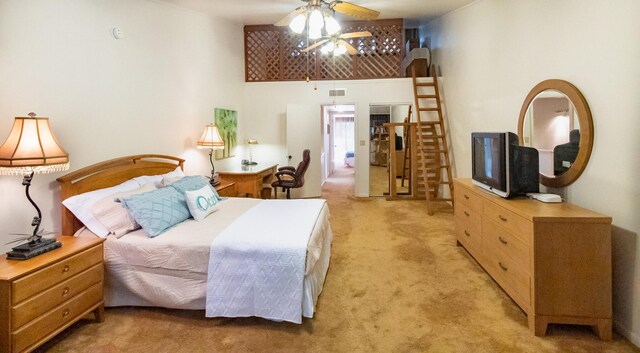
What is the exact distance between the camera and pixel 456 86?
5.41 m

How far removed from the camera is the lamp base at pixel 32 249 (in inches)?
75.2

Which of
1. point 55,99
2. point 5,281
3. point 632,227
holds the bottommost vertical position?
point 5,281

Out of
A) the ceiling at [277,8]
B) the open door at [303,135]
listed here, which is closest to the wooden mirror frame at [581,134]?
the ceiling at [277,8]

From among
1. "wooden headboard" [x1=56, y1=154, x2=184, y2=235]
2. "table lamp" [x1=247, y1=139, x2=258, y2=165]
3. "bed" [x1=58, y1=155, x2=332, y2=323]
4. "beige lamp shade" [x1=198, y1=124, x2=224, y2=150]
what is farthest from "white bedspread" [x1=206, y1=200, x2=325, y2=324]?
"table lamp" [x1=247, y1=139, x2=258, y2=165]

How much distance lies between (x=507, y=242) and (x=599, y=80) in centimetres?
129

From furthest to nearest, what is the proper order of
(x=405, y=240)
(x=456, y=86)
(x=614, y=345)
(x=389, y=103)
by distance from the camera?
1. (x=389, y=103)
2. (x=456, y=86)
3. (x=405, y=240)
4. (x=614, y=345)

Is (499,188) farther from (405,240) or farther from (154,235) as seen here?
(154,235)

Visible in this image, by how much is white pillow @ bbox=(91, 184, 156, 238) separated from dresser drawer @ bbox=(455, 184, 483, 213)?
295 cm

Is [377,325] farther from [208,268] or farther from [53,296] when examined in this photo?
[53,296]

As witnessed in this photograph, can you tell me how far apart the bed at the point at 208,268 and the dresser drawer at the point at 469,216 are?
60.3 inches

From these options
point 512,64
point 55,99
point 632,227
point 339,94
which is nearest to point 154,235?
point 55,99

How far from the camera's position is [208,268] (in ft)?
7.30

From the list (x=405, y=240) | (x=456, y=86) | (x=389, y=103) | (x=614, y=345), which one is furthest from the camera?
(x=389, y=103)

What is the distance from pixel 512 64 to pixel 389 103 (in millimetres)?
2740
